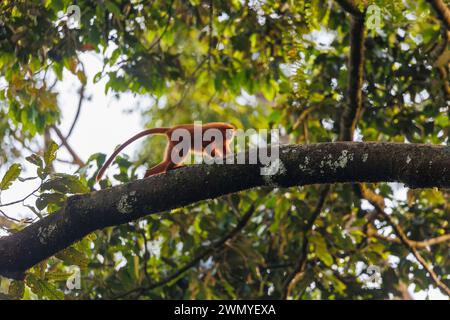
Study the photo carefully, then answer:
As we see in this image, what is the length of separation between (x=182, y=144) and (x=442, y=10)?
6.29ft

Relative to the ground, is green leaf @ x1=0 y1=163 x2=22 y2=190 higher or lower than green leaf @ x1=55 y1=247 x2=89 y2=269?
higher

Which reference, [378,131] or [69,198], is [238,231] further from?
[69,198]

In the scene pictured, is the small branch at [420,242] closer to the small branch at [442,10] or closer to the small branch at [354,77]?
the small branch at [354,77]

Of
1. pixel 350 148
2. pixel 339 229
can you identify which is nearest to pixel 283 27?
pixel 339 229

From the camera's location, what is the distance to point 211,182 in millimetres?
3223

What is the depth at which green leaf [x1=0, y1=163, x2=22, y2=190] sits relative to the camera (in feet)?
11.6

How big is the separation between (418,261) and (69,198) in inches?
128

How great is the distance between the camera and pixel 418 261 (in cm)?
562

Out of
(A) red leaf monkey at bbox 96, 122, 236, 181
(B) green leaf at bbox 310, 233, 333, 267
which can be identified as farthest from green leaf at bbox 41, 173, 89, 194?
(B) green leaf at bbox 310, 233, 333, 267

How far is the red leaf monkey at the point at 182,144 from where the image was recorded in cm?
461

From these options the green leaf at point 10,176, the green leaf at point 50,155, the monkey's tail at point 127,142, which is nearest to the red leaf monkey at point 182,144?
the monkey's tail at point 127,142

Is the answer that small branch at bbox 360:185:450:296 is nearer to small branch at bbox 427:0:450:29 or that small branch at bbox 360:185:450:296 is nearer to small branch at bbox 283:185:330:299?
small branch at bbox 283:185:330:299

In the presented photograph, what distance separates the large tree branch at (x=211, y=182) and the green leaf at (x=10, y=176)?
0.26 metres

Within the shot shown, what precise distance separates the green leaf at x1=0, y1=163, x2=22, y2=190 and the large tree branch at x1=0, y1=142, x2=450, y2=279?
0.26 metres
